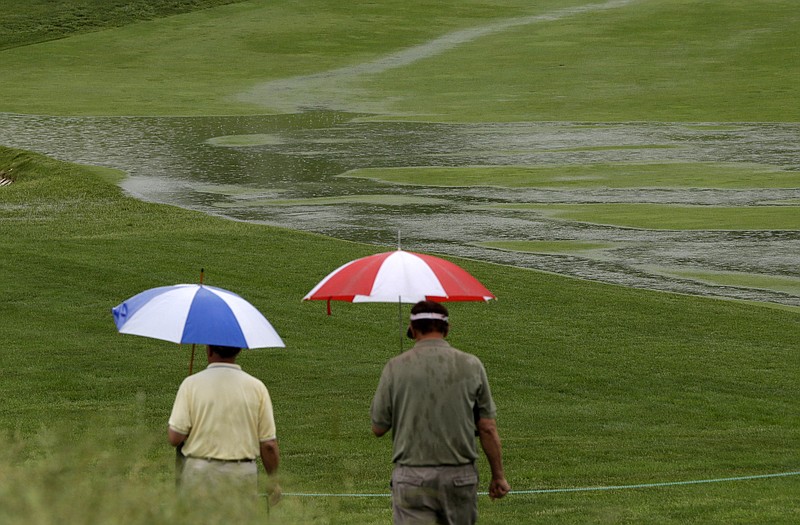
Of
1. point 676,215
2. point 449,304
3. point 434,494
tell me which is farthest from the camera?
point 676,215

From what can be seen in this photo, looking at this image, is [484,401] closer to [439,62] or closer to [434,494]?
[434,494]

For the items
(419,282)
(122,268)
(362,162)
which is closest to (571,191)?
(362,162)

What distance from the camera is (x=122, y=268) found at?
1998 cm

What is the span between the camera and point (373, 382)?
47.2 ft

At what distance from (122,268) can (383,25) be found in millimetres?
58336

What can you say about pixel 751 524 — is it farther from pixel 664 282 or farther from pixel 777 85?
pixel 777 85

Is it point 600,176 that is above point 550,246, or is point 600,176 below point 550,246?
above

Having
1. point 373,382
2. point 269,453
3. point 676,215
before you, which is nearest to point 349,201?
point 676,215

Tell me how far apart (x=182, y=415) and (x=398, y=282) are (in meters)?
1.50

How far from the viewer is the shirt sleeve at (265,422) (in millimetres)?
7254

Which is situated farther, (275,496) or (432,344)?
(432,344)

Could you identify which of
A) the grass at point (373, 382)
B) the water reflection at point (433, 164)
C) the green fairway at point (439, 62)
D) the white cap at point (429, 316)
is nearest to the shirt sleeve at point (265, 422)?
the grass at point (373, 382)

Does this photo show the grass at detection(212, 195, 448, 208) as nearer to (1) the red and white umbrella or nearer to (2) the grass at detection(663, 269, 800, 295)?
(2) the grass at detection(663, 269, 800, 295)

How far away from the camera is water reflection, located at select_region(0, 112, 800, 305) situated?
24.2m
